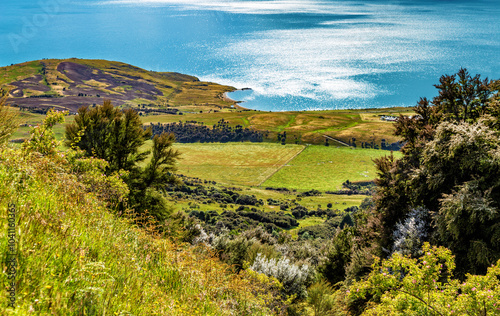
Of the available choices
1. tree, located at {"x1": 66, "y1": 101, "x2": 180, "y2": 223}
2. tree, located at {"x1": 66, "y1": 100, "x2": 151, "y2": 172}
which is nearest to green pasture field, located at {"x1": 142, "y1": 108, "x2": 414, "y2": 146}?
tree, located at {"x1": 66, "y1": 101, "x2": 180, "y2": 223}

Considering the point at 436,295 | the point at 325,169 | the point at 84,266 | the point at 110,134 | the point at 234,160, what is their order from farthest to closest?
the point at 234,160 < the point at 325,169 < the point at 110,134 < the point at 436,295 < the point at 84,266

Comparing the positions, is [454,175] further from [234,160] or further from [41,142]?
[234,160]

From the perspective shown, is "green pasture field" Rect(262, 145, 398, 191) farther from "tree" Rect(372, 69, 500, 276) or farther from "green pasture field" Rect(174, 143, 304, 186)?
"tree" Rect(372, 69, 500, 276)

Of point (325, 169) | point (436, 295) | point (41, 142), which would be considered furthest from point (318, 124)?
point (436, 295)

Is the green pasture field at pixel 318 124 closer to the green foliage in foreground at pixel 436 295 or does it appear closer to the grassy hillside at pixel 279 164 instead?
the grassy hillside at pixel 279 164

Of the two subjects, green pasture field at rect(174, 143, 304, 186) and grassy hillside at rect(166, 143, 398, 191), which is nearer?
grassy hillside at rect(166, 143, 398, 191)

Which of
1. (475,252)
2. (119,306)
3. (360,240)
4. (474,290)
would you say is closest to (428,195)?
(475,252)

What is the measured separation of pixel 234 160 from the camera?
147125 millimetres

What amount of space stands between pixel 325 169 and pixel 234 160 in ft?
141

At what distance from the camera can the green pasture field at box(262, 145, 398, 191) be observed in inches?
4840

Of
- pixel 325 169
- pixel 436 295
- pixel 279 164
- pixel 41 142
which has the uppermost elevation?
pixel 41 142

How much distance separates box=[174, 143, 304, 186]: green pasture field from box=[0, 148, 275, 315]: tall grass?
378 feet

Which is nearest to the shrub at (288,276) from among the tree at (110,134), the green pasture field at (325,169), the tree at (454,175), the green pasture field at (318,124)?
the tree at (454,175)

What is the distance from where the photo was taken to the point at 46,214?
445 cm
